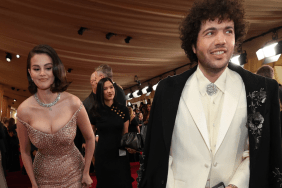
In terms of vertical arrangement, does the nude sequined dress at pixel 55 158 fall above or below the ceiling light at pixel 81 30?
below

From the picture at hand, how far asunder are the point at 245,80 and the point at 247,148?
1.09ft

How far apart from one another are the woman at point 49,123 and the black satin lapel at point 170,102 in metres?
0.84

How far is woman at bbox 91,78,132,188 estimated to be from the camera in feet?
10.2

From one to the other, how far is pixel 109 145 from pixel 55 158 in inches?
50.0

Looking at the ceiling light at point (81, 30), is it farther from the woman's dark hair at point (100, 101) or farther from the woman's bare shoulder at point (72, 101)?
the woman's bare shoulder at point (72, 101)

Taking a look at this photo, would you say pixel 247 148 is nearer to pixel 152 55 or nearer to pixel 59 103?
pixel 59 103

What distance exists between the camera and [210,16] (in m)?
1.32

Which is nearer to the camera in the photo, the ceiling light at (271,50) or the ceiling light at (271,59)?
the ceiling light at (271,50)

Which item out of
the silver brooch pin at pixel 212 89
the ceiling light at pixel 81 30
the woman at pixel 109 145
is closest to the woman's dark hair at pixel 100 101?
the woman at pixel 109 145

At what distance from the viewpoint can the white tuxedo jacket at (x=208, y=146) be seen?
125 centimetres

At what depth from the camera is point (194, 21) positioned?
1430 millimetres

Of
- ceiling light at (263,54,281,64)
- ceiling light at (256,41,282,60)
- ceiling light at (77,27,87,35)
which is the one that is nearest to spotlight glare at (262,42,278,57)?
ceiling light at (256,41,282,60)

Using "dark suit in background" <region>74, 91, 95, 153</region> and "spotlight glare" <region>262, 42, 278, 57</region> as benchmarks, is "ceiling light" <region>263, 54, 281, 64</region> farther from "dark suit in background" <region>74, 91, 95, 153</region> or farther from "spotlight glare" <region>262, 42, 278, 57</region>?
"dark suit in background" <region>74, 91, 95, 153</region>

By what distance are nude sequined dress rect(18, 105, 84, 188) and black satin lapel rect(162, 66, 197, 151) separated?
0.84 meters
